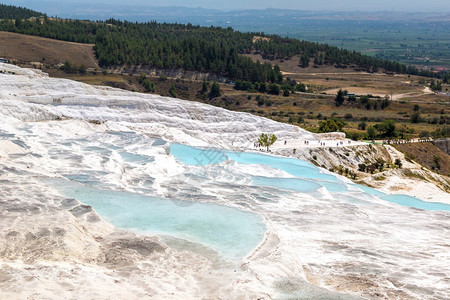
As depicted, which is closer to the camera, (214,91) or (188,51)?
(214,91)

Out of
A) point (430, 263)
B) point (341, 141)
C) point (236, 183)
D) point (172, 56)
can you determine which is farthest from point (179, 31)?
point (430, 263)

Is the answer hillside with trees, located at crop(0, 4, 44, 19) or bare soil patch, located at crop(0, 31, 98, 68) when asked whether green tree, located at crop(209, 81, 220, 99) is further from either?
hillside with trees, located at crop(0, 4, 44, 19)

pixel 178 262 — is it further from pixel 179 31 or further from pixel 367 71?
pixel 179 31

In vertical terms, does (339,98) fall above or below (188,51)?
below

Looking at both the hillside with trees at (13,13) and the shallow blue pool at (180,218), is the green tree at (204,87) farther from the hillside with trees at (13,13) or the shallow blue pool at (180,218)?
the hillside with trees at (13,13)

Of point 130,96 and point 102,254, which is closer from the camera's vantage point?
point 102,254

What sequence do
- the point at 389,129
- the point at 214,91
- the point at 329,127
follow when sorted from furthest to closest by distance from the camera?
the point at 214,91
the point at 389,129
the point at 329,127

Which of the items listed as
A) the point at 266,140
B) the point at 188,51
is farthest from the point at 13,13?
the point at 266,140

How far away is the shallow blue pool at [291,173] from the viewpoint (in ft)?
107

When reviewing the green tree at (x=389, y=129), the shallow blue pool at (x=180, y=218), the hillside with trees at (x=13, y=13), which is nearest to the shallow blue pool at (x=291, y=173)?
the shallow blue pool at (x=180, y=218)

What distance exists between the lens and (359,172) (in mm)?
47625

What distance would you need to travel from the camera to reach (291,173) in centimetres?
3738

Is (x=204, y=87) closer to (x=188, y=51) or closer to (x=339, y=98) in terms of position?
(x=188, y=51)

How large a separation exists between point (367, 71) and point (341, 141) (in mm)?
85960
